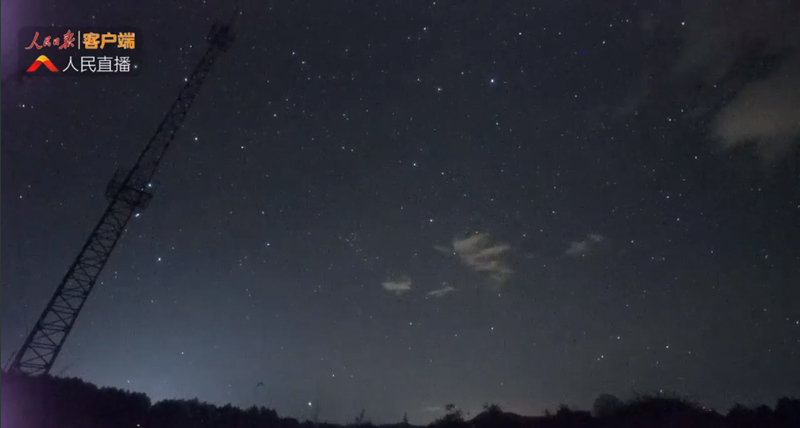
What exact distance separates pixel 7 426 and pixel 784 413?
99.6 feet

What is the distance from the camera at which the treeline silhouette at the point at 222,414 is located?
18922 millimetres

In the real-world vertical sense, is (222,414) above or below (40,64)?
below

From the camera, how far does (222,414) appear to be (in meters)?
22.5

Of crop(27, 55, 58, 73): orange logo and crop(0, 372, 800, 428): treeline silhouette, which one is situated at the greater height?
crop(27, 55, 58, 73): orange logo

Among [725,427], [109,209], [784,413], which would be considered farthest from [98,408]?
[784,413]

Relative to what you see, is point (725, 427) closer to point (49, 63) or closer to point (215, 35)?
point (49, 63)

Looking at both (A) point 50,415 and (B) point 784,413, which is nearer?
(B) point 784,413

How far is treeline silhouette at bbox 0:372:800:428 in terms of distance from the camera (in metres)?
18.9

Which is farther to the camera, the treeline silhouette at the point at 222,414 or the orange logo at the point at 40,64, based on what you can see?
the treeline silhouette at the point at 222,414

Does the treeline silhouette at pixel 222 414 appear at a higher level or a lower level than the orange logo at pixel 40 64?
lower

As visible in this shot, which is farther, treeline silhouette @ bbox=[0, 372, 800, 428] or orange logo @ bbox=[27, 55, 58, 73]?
treeline silhouette @ bbox=[0, 372, 800, 428]

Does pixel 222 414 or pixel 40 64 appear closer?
pixel 40 64

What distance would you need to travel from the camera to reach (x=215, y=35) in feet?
134

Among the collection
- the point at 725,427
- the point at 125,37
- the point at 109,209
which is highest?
the point at 109,209
